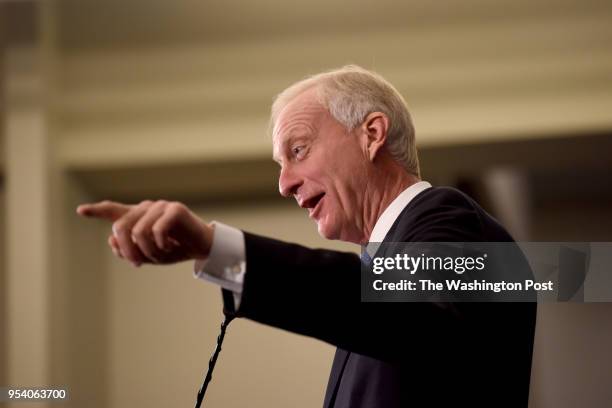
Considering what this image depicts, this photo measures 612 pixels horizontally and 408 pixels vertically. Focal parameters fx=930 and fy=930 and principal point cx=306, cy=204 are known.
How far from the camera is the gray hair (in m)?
1.10

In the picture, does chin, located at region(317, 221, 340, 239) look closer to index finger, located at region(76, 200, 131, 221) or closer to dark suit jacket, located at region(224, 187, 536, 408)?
dark suit jacket, located at region(224, 187, 536, 408)

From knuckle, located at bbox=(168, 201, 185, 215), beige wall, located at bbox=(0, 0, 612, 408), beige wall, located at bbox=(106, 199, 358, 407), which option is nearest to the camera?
knuckle, located at bbox=(168, 201, 185, 215)

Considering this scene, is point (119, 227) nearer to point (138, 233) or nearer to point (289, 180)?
point (138, 233)

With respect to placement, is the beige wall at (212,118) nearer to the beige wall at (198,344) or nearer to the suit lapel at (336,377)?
the beige wall at (198,344)

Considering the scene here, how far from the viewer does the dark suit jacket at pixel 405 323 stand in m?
0.68

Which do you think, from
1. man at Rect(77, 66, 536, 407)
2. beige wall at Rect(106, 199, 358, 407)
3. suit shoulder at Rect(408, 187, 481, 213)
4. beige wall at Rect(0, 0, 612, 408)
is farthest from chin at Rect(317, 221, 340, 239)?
beige wall at Rect(106, 199, 358, 407)

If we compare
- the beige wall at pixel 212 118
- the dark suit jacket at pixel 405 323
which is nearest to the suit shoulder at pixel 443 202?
the dark suit jacket at pixel 405 323

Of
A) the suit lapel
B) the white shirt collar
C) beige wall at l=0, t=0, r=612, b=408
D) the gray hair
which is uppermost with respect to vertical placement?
beige wall at l=0, t=0, r=612, b=408

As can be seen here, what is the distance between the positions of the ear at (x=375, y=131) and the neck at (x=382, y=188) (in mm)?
23

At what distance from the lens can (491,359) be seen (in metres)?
0.88

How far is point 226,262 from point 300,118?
18.4 inches

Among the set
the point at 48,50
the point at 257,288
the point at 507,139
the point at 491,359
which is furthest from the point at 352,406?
the point at 48,50

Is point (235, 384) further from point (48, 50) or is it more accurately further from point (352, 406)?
point (352, 406)

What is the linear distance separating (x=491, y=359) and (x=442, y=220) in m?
0.14
